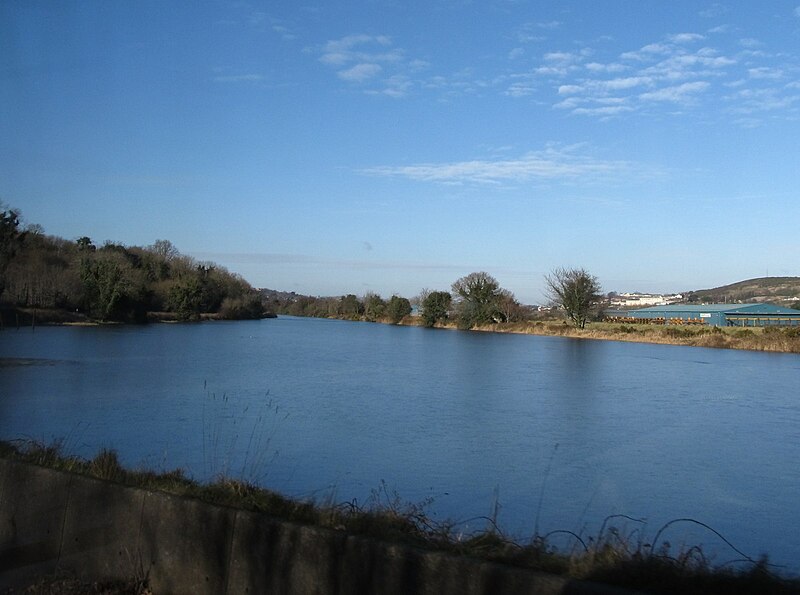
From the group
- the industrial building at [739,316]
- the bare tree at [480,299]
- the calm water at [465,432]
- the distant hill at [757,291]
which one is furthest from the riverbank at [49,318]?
the distant hill at [757,291]

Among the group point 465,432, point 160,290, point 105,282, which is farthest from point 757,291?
point 465,432

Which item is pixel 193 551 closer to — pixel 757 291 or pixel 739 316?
pixel 739 316

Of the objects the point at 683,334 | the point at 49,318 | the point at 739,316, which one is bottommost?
the point at 49,318

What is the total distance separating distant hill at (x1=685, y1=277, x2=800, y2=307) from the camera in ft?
499

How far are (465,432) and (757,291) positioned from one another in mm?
172583

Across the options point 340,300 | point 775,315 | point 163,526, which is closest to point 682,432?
point 163,526

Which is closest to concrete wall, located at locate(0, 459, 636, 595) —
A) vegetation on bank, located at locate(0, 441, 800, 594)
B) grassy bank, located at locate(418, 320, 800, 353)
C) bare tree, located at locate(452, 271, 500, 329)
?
vegetation on bank, located at locate(0, 441, 800, 594)

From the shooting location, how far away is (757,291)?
6624 inches

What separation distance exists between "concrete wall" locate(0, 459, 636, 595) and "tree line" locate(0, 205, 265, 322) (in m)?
39.1

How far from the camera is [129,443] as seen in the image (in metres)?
12.6

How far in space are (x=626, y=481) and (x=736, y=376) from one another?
22914 mm

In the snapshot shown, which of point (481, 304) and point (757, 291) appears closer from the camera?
point (481, 304)

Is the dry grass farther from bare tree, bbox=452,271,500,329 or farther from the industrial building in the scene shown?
the industrial building

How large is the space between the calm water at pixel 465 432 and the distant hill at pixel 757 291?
131854 millimetres
